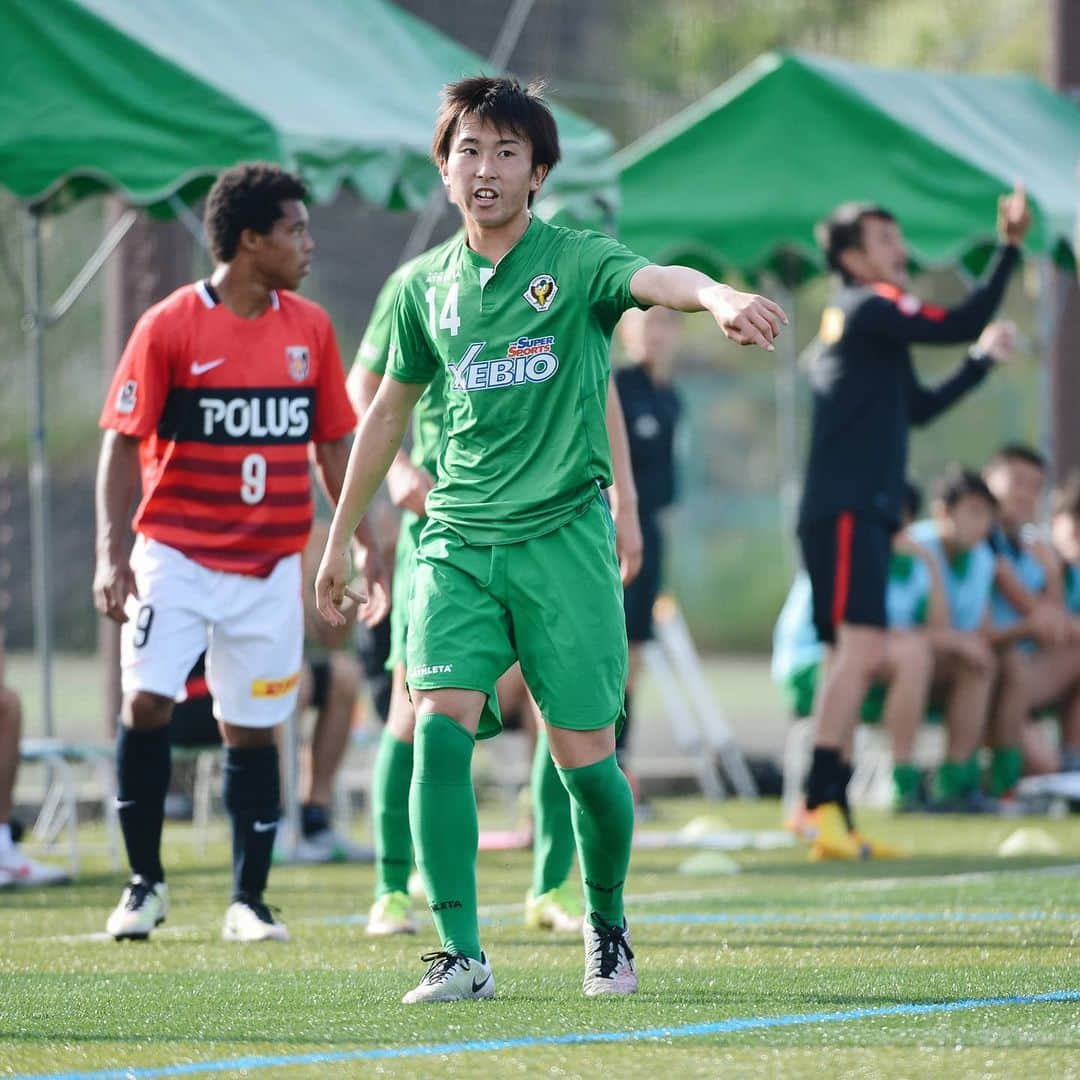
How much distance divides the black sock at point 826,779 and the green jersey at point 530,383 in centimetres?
441

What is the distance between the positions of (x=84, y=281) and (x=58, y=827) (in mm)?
2609

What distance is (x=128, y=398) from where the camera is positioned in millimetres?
6980

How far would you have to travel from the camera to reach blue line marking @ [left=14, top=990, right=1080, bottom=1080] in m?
4.42

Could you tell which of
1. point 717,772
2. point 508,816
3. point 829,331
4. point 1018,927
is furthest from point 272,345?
point 717,772

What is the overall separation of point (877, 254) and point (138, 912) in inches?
171

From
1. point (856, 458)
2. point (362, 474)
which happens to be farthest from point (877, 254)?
point (362, 474)

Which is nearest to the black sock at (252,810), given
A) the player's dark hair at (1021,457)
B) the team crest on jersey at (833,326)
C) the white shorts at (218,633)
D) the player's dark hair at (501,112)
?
the white shorts at (218,633)

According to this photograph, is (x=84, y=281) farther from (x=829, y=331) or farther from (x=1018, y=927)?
(x=1018, y=927)

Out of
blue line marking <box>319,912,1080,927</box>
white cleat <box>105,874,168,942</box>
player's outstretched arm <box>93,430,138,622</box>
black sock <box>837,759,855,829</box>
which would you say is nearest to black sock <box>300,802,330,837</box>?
black sock <box>837,759,855,829</box>

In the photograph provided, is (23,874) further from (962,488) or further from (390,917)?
(962,488)

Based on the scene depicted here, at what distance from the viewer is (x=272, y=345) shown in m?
7.17

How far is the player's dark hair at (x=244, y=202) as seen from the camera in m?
7.18

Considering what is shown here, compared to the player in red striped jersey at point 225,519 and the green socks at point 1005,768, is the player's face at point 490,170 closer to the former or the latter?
the player in red striped jersey at point 225,519

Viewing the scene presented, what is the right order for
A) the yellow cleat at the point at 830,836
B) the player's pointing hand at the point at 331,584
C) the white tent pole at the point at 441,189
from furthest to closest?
the white tent pole at the point at 441,189, the yellow cleat at the point at 830,836, the player's pointing hand at the point at 331,584
